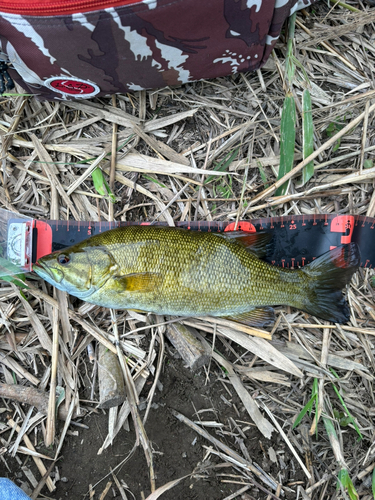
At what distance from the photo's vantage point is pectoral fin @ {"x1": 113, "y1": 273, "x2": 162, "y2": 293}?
2998 millimetres

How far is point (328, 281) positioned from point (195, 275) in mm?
1388

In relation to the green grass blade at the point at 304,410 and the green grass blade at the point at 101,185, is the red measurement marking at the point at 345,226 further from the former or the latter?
the green grass blade at the point at 101,185

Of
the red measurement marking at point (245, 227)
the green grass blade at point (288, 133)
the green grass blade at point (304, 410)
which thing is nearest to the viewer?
the green grass blade at point (304, 410)

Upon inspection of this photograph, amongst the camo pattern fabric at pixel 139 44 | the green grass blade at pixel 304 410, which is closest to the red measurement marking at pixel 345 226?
the green grass blade at pixel 304 410

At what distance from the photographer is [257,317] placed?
3330 millimetres

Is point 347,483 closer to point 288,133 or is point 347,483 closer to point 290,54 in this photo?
point 288,133

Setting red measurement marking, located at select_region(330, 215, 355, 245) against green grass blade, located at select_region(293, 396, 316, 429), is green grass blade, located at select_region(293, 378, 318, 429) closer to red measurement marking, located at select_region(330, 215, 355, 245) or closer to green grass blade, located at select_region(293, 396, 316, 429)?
green grass blade, located at select_region(293, 396, 316, 429)

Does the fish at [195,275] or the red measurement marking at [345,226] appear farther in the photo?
the red measurement marking at [345,226]

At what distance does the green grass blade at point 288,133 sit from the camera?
11.1ft

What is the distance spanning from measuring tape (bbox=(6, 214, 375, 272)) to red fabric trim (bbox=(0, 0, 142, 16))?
1.84 meters

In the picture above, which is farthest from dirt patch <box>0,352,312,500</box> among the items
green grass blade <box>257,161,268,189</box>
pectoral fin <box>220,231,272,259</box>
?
green grass blade <box>257,161,268,189</box>

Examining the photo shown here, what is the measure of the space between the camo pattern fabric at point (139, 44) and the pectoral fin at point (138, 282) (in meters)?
1.91

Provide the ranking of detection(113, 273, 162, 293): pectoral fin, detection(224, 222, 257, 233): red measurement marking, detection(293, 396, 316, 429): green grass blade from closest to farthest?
1. detection(113, 273, 162, 293): pectoral fin
2. detection(293, 396, 316, 429): green grass blade
3. detection(224, 222, 257, 233): red measurement marking

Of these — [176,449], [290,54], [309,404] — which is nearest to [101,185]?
[290,54]
